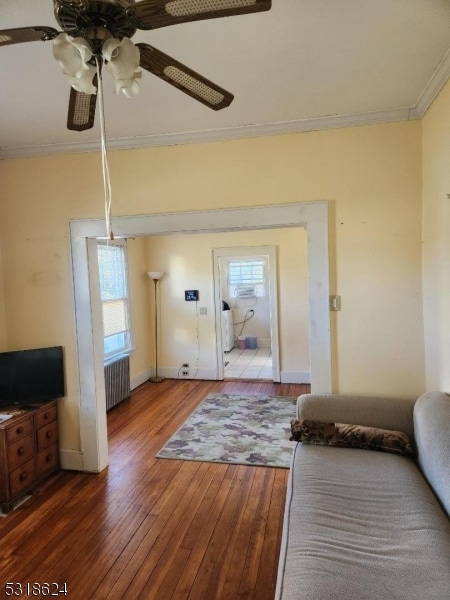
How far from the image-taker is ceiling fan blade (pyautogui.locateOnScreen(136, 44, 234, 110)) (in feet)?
4.01

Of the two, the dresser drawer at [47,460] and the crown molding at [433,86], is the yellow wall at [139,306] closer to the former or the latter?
the dresser drawer at [47,460]

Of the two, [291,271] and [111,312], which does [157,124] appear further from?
[291,271]

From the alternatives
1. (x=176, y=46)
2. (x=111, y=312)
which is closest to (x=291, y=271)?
(x=111, y=312)

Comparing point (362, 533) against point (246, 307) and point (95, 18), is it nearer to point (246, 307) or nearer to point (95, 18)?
point (95, 18)

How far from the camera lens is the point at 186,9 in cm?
104

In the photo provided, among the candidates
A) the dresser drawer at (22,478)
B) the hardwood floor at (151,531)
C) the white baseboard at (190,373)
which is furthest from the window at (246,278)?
the dresser drawer at (22,478)

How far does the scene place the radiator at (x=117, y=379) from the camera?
4562mm

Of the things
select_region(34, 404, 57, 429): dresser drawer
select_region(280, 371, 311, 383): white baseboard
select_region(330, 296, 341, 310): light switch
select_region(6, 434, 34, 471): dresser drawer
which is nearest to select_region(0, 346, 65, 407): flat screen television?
select_region(34, 404, 57, 429): dresser drawer

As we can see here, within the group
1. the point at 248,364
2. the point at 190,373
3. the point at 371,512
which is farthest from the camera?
the point at 248,364

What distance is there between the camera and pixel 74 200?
301 cm

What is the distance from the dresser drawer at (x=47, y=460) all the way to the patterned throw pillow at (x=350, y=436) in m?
1.97

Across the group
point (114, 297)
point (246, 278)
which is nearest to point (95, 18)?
point (114, 297)

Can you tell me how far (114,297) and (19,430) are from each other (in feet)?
8.22

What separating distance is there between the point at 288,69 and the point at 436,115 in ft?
3.11
